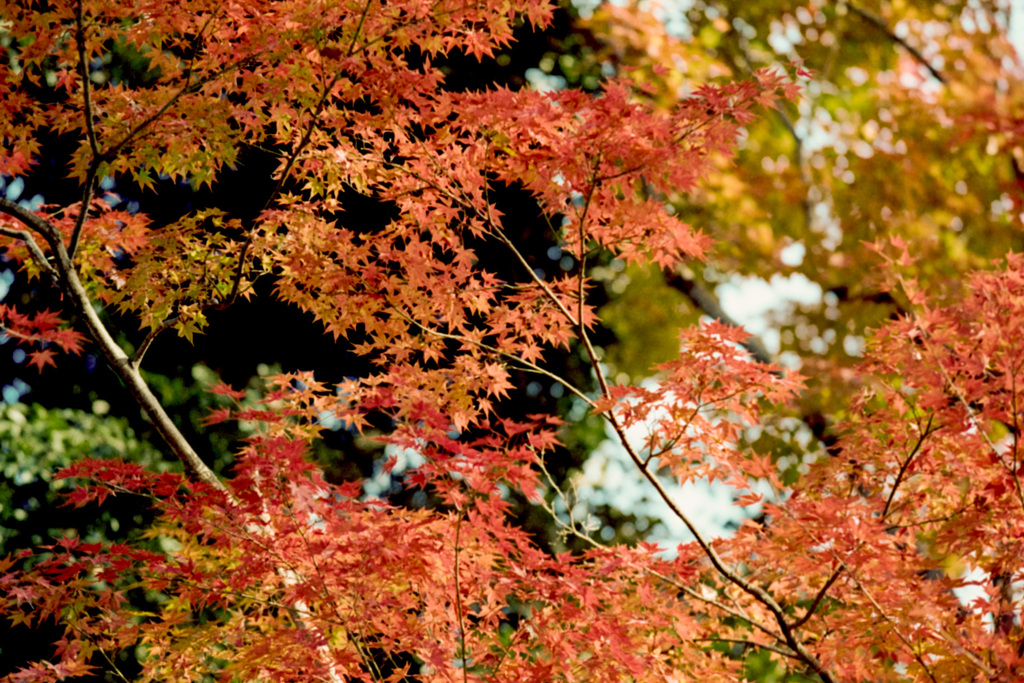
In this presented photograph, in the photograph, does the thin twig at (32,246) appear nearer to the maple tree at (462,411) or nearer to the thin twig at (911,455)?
the maple tree at (462,411)

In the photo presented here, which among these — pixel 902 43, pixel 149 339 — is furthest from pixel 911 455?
pixel 902 43

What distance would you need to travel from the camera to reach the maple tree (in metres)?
2.76

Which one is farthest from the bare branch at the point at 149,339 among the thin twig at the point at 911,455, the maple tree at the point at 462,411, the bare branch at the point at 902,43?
the bare branch at the point at 902,43

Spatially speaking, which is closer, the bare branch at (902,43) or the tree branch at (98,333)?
the tree branch at (98,333)

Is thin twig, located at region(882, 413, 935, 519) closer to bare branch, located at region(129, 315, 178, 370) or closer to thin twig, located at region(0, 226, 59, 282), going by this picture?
bare branch, located at region(129, 315, 178, 370)

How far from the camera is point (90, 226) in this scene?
147 inches

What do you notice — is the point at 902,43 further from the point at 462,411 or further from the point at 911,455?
the point at 462,411

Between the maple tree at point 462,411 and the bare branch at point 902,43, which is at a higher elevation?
the bare branch at point 902,43

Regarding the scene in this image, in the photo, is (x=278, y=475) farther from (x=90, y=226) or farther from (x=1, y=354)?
(x=1, y=354)

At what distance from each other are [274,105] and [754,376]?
2375mm

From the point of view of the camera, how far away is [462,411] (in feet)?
10.9

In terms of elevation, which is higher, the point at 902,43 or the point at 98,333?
the point at 902,43

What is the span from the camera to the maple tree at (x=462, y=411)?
2760mm

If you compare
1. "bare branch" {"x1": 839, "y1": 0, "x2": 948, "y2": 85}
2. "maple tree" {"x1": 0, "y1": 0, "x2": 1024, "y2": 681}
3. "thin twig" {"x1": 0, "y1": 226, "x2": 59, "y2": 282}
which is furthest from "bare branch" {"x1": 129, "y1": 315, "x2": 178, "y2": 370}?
"bare branch" {"x1": 839, "y1": 0, "x2": 948, "y2": 85}
